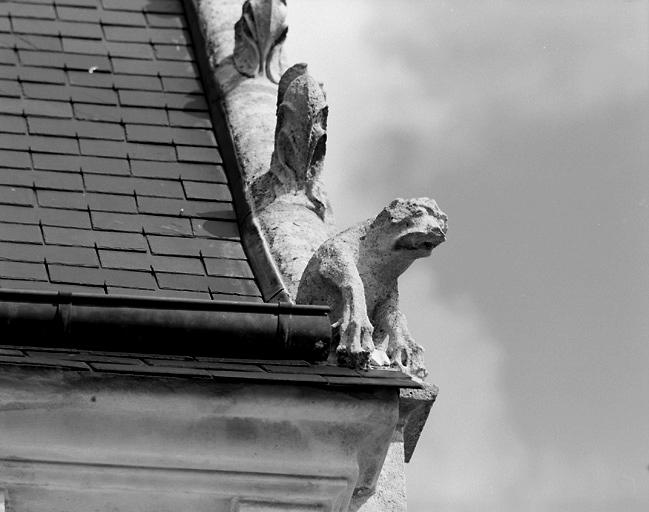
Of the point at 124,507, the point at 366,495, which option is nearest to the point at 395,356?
the point at 366,495

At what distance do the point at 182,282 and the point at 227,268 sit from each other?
1.27ft

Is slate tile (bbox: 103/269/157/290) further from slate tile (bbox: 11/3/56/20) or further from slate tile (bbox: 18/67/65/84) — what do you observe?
slate tile (bbox: 11/3/56/20)

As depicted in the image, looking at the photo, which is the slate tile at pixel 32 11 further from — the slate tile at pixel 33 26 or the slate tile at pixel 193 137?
the slate tile at pixel 193 137

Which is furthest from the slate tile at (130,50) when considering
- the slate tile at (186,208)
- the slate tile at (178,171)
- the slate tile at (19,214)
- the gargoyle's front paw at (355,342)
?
the gargoyle's front paw at (355,342)

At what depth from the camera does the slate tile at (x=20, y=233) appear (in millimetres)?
12362

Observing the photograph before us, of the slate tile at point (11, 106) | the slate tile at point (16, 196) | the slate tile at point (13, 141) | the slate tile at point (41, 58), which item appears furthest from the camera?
the slate tile at point (41, 58)

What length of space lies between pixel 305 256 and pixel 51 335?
190 cm

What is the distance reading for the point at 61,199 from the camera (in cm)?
1294

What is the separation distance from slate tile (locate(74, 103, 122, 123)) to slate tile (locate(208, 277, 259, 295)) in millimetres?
1985

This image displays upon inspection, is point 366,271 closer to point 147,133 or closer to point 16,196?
point 16,196

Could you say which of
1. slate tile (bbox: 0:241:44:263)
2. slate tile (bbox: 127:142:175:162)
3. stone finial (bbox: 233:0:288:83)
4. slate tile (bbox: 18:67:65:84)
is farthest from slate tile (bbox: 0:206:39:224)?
stone finial (bbox: 233:0:288:83)

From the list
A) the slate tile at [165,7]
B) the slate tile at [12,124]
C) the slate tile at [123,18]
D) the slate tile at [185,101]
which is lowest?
the slate tile at [165,7]

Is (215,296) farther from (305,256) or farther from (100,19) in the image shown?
(100,19)

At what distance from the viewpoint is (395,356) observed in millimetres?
11305
